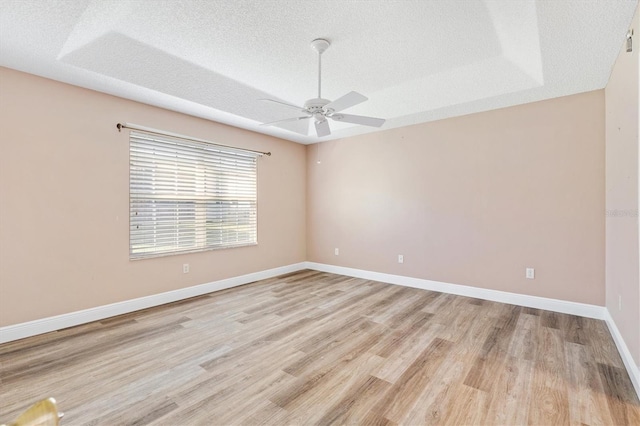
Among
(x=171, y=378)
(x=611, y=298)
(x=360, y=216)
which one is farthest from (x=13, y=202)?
(x=611, y=298)

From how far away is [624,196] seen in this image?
7.66 feet

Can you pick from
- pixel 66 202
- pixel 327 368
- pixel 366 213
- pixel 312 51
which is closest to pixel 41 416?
pixel 327 368

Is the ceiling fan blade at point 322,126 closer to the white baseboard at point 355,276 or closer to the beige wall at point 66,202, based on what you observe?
the beige wall at point 66,202

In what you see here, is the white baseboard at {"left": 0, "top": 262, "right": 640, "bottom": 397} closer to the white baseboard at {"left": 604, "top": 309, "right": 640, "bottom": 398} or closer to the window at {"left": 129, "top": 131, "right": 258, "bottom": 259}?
the white baseboard at {"left": 604, "top": 309, "right": 640, "bottom": 398}

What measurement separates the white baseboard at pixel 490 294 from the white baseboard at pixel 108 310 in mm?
1913

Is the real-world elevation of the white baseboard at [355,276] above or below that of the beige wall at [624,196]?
below

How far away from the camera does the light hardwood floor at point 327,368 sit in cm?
176

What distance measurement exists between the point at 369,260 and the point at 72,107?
434 centimetres

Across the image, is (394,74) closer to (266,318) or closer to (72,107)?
(266,318)

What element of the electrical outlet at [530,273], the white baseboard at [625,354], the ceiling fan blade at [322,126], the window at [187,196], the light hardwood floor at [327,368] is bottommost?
the light hardwood floor at [327,368]

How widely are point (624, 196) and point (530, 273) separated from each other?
58.2 inches

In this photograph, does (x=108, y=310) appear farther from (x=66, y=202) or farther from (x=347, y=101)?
(x=347, y=101)

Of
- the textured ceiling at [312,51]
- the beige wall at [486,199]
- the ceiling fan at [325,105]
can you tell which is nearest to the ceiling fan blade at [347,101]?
the ceiling fan at [325,105]

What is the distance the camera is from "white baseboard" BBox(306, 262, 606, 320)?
10.6 ft
